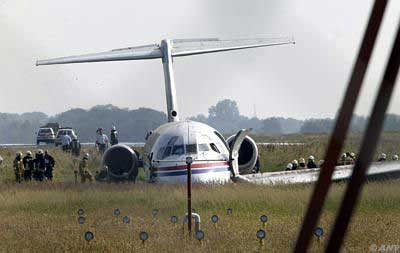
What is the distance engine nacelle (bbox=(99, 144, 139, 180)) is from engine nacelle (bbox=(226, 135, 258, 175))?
3494mm

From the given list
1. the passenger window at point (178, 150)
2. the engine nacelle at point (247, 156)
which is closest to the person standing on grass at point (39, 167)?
the engine nacelle at point (247, 156)

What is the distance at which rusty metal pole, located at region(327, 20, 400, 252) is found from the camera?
2635mm

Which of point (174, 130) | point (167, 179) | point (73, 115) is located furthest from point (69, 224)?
point (73, 115)

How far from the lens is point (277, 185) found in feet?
79.0

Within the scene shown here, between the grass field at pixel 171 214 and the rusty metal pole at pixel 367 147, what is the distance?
19.2 ft

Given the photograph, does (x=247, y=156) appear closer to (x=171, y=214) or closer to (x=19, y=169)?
(x=19, y=169)

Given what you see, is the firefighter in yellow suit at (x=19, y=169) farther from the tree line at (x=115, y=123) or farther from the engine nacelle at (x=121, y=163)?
the tree line at (x=115, y=123)

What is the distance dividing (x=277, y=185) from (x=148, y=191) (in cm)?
391

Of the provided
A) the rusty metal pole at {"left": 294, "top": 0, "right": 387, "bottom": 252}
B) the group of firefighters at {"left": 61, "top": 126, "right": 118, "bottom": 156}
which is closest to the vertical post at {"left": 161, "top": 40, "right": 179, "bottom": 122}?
the group of firefighters at {"left": 61, "top": 126, "right": 118, "bottom": 156}

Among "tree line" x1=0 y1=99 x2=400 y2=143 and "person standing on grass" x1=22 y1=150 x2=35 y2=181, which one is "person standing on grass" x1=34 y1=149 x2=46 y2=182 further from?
"tree line" x1=0 y1=99 x2=400 y2=143

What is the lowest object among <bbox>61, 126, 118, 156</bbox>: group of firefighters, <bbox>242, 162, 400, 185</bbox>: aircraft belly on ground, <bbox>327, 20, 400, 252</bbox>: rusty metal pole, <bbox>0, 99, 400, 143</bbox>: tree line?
<bbox>0, 99, 400, 143</bbox>: tree line

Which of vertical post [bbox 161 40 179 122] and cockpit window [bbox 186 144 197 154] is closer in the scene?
cockpit window [bbox 186 144 197 154]

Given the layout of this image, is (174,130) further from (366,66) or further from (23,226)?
(366,66)

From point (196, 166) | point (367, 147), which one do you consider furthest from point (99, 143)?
point (367, 147)
